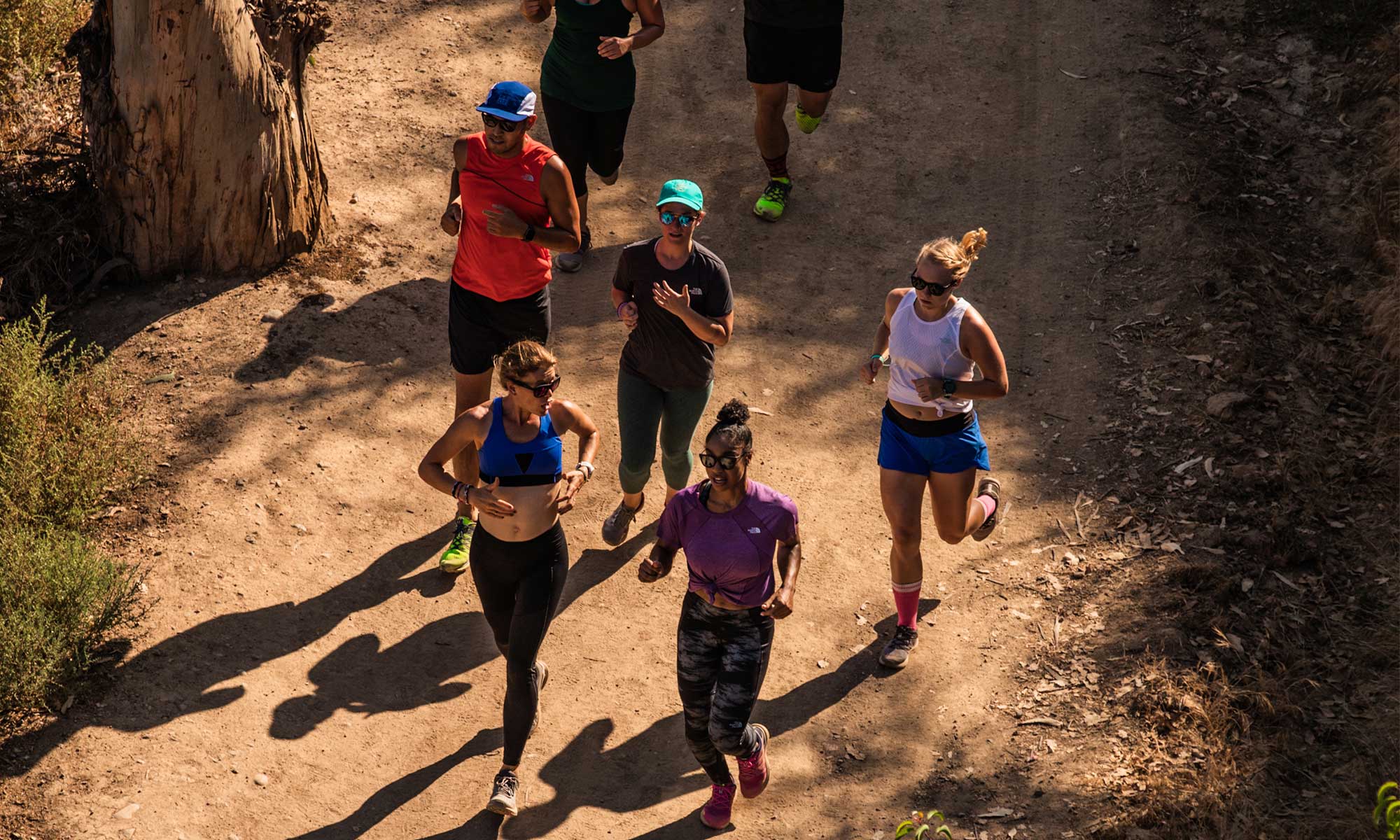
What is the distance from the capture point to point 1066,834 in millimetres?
5727

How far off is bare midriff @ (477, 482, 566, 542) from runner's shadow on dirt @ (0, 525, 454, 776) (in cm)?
156

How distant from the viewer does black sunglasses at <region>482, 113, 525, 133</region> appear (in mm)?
6363

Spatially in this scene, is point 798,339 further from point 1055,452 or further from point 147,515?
point 147,515

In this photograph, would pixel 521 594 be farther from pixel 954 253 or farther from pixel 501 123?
pixel 954 253

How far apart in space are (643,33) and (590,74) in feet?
1.56

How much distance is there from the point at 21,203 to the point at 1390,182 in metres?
10.0

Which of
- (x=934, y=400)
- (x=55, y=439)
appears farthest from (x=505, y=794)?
(x=55, y=439)

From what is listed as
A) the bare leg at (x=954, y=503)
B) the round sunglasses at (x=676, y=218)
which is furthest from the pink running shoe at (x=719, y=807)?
the round sunglasses at (x=676, y=218)

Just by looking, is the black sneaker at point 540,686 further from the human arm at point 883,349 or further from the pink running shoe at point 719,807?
the human arm at point 883,349

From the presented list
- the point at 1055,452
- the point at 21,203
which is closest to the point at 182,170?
the point at 21,203

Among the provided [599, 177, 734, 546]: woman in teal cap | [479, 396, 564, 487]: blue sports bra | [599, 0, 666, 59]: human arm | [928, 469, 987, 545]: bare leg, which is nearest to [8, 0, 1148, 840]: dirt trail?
[928, 469, 987, 545]: bare leg

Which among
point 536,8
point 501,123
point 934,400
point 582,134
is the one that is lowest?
point 934,400

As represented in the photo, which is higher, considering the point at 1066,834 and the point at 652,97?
the point at 652,97

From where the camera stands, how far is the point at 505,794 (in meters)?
5.75
